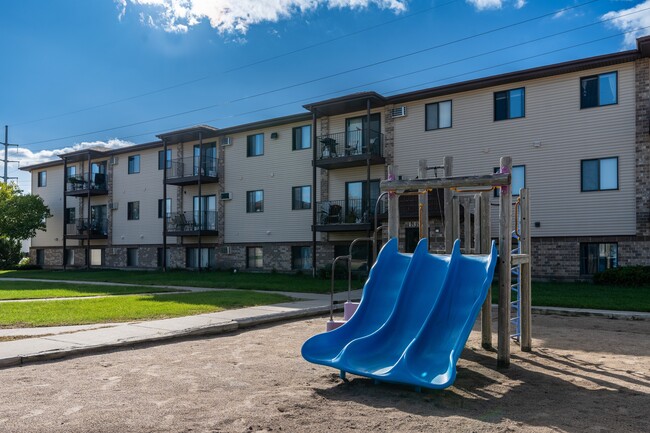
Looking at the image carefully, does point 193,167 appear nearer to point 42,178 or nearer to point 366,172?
point 366,172

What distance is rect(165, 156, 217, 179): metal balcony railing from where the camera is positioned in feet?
109

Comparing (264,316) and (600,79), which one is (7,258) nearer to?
(264,316)

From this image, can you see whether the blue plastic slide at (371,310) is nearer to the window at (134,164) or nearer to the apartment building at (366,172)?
the apartment building at (366,172)

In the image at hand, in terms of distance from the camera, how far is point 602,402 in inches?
219

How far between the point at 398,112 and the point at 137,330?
62.3 ft

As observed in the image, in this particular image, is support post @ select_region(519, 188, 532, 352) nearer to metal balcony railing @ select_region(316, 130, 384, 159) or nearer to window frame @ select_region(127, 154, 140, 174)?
metal balcony railing @ select_region(316, 130, 384, 159)

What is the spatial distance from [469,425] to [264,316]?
24.0ft

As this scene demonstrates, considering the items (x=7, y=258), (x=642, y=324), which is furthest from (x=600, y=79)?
(x=7, y=258)

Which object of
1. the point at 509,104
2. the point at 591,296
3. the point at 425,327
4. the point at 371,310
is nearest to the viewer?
the point at 425,327

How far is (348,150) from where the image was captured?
26.7m

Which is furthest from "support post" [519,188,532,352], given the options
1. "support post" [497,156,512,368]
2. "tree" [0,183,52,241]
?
"tree" [0,183,52,241]

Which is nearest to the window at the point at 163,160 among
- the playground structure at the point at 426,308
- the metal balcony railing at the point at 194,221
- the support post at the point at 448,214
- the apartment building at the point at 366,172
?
the apartment building at the point at 366,172

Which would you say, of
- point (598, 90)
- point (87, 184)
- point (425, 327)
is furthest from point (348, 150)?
point (87, 184)

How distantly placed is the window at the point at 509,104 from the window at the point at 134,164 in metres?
25.3
